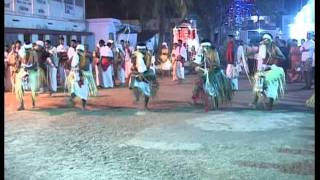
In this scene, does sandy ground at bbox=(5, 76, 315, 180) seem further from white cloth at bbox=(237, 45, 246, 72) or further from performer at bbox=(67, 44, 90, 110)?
white cloth at bbox=(237, 45, 246, 72)

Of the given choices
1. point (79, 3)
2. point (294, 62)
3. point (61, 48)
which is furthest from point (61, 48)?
point (294, 62)

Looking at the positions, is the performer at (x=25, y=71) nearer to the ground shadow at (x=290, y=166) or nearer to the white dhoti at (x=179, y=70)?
the ground shadow at (x=290, y=166)

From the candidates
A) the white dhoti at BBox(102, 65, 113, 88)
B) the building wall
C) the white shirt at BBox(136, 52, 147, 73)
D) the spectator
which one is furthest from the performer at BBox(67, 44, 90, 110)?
the spectator

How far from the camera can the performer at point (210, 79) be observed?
9.55m

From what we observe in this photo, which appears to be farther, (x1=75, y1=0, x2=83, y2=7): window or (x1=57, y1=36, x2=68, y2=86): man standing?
(x1=57, y1=36, x2=68, y2=86): man standing

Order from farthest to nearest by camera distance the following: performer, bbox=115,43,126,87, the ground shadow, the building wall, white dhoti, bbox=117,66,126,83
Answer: white dhoti, bbox=117,66,126,83, performer, bbox=115,43,126,87, the building wall, the ground shadow

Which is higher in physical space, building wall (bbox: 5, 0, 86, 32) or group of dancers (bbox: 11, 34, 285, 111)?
building wall (bbox: 5, 0, 86, 32)

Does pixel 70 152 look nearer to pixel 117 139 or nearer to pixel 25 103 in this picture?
pixel 117 139

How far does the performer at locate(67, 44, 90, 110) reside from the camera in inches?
383

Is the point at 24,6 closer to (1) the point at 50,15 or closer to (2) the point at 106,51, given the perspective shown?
(1) the point at 50,15

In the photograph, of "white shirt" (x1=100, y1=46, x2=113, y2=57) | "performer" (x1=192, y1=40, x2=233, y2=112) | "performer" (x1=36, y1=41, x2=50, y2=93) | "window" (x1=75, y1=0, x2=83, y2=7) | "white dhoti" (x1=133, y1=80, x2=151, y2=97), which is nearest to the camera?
"performer" (x1=192, y1=40, x2=233, y2=112)

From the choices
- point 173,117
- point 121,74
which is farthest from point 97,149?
point 121,74

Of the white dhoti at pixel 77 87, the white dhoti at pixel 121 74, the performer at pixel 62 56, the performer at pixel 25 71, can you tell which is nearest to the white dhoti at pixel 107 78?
the white dhoti at pixel 121 74

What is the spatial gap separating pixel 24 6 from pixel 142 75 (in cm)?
437
